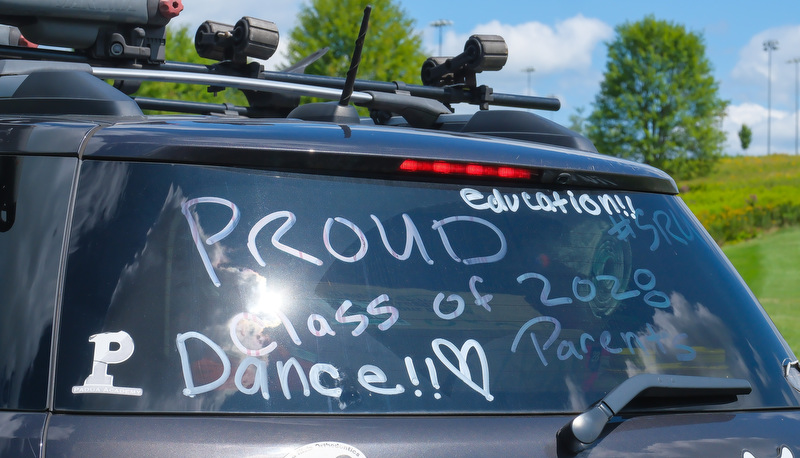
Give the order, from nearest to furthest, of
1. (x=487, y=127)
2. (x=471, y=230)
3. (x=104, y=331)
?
(x=104, y=331) → (x=471, y=230) → (x=487, y=127)

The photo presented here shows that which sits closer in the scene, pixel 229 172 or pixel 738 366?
pixel 229 172

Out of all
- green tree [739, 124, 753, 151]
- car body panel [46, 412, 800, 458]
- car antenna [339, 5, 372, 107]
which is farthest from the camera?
green tree [739, 124, 753, 151]

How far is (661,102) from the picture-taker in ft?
255

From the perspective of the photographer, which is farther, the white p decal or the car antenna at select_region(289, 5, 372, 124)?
the car antenna at select_region(289, 5, 372, 124)

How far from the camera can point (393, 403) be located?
175 cm

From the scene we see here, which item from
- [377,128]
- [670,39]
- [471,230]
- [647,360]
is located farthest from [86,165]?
[670,39]

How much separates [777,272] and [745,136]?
364 feet

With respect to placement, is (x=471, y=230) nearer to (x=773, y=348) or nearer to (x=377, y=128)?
(x=377, y=128)

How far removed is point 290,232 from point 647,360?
31.5 inches

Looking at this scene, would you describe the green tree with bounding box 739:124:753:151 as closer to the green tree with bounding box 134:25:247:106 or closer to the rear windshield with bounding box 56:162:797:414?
the green tree with bounding box 134:25:247:106

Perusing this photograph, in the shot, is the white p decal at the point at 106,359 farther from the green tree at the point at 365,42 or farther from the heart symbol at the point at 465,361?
the green tree at the point at 365,42

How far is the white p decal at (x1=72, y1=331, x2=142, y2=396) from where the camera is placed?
1.64 m

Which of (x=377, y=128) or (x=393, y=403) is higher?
(x=377, y=128)

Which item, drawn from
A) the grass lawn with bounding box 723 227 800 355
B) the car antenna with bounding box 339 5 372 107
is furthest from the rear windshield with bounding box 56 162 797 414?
the grass lawn with bounding box 723 227 800 355
